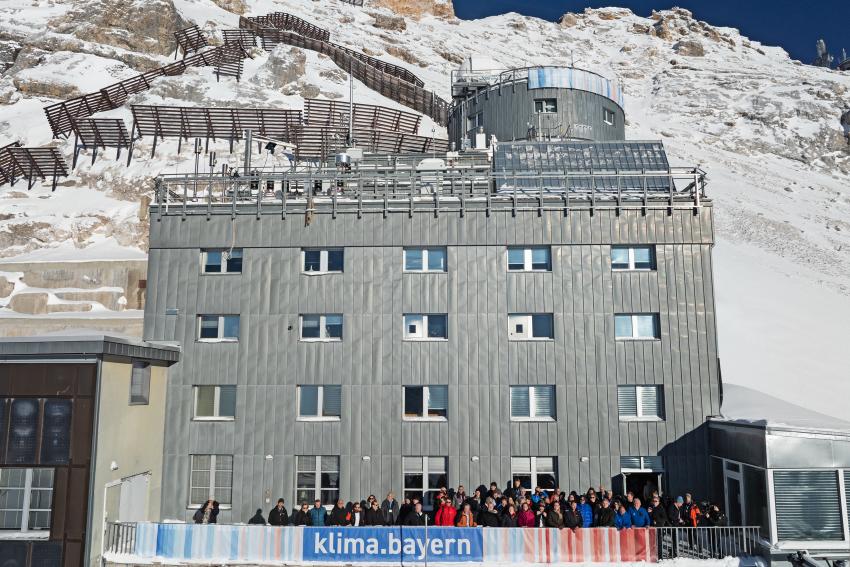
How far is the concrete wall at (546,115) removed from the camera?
37.2 metres

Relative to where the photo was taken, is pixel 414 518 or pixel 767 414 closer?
pixel 414 518

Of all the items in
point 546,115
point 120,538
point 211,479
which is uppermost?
point 546,115

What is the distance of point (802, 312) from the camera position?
3809cm

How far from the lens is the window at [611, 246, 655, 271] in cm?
2188

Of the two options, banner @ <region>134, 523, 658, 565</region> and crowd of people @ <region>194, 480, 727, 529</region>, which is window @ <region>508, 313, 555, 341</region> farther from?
banner @ <region>134, 523, 658, 565</region>

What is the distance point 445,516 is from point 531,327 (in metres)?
7.43

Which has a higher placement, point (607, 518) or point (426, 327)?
point (426, 327)

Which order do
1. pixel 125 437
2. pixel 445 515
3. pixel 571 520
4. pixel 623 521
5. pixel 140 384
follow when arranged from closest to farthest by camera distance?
pixel 571 520
pixel 623 521
pixel 445 515
pixel 125 437
pixel 140 384

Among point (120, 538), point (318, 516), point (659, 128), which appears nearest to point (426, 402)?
point (318, 516)

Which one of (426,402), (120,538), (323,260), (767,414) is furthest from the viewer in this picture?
(323,260)

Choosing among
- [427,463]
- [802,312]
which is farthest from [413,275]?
[802,312]

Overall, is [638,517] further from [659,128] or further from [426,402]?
[659,128]

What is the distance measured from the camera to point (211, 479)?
21.0 metres

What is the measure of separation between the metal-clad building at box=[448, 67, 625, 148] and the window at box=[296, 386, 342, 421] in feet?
71.2
